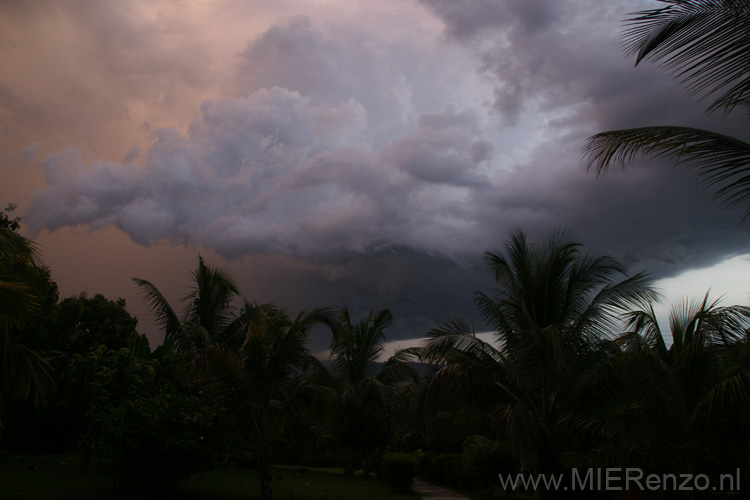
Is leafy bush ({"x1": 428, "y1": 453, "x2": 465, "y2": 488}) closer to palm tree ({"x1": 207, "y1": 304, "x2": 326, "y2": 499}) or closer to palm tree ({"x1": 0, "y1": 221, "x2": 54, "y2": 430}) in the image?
palm tree ({"x1": 207, "y1": 304, "x2": 326, "y2": 499})

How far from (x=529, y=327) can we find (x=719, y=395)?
14.7 feet

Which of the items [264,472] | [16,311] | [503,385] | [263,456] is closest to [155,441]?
[263,456]

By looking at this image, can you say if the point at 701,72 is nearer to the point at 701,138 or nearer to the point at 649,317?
the point at 701,138

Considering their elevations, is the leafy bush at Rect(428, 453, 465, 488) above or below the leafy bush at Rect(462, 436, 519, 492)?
below

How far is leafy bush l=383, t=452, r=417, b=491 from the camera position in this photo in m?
15.0

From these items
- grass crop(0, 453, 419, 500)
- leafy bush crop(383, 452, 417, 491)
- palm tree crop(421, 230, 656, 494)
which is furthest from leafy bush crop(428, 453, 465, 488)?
palm tree crop(421, 230, 656, 494)

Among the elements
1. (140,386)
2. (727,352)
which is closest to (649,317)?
(727,352)

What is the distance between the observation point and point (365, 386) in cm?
1914

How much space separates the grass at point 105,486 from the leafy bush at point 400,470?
325mm

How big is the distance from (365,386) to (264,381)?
8628 mm

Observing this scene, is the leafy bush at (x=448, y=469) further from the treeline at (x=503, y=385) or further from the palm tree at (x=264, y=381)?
the palm tree at (x=264, y=381)

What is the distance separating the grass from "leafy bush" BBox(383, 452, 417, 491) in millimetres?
325

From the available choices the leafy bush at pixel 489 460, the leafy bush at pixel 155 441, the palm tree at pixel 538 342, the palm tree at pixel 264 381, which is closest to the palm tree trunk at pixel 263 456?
the palm tree at pixel 264 381

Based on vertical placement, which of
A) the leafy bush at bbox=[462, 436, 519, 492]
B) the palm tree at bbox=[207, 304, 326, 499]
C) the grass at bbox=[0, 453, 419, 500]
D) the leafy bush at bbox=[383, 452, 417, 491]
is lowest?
the grass at bbox=[0, 453, 419, 500]
